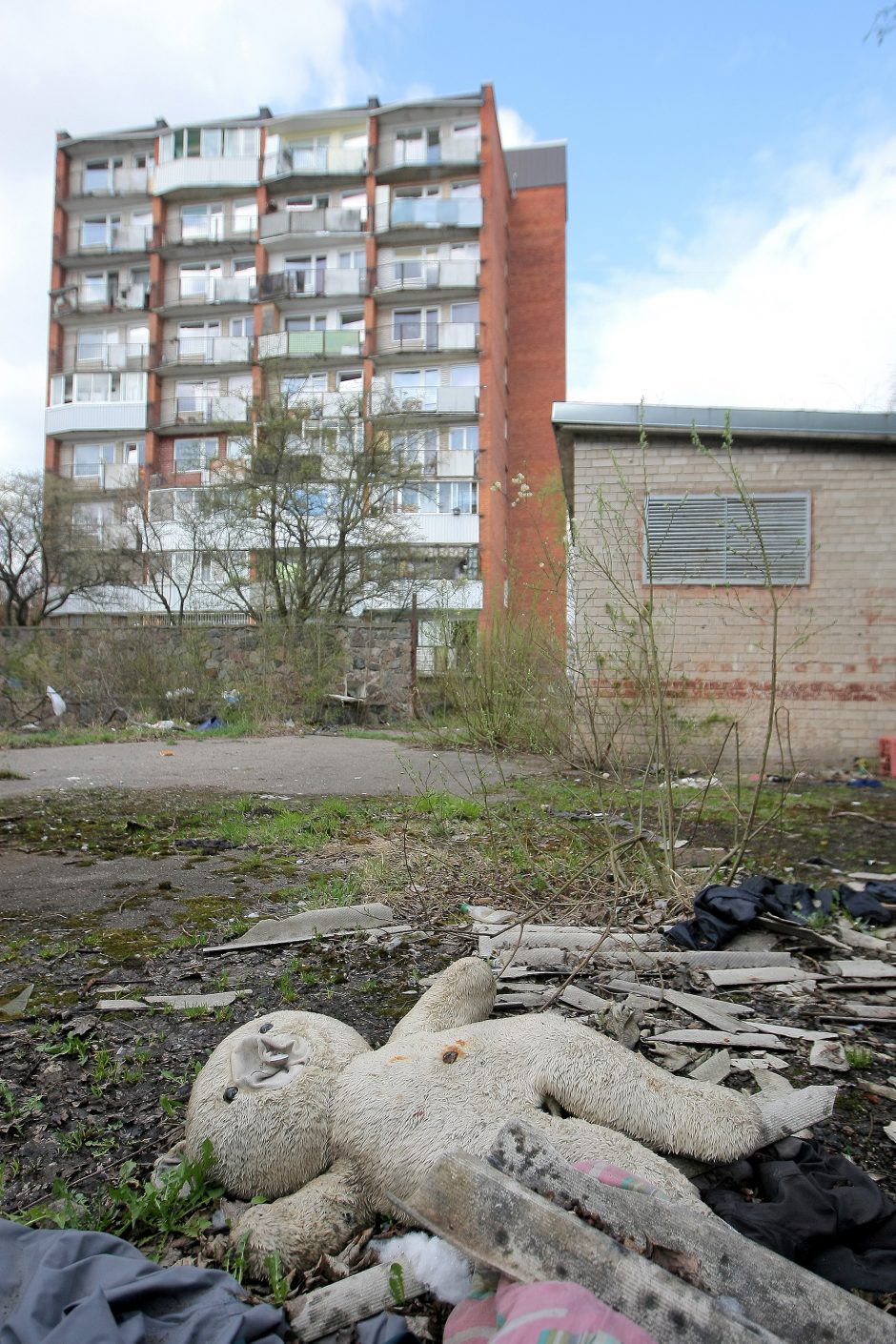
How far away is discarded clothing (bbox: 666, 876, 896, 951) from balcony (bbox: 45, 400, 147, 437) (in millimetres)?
35043

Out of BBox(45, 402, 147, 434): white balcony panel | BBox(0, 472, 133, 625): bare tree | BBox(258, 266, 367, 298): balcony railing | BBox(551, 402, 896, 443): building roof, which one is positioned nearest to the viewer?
BBox(551, 402, 896, 443): building roof

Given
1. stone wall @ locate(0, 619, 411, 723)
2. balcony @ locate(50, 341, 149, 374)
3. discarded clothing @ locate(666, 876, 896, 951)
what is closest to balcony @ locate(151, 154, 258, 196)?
balcony @ locate(50, 341, 149, 374)

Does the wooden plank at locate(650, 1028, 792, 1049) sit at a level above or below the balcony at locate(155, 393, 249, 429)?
below

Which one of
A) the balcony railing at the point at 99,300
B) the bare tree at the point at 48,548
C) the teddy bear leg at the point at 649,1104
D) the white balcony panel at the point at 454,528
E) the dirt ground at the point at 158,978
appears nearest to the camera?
the teddy bear leg at the point at 649,1104

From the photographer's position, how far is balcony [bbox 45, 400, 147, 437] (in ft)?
113

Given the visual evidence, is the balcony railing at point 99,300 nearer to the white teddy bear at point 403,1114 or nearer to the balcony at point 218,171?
the balcony at point 218,171

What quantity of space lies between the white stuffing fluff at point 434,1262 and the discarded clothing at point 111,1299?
0.81 feet

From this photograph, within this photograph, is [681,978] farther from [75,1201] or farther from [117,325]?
[117,325]

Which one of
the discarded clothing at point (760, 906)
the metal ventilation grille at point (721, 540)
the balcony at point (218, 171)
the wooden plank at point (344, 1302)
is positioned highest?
the balcony at point (218, 171)

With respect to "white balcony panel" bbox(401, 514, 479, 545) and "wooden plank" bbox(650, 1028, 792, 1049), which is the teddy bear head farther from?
"white balcony panel" bbox(401, 514, 479, 545)

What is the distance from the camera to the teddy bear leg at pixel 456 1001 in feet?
7.50

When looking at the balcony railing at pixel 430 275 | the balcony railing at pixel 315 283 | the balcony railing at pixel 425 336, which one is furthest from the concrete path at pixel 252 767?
the balcony railing at pixel 315 283

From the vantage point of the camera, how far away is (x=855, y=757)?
10039 mm

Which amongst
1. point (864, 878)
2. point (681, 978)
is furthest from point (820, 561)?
point (681, 978)
